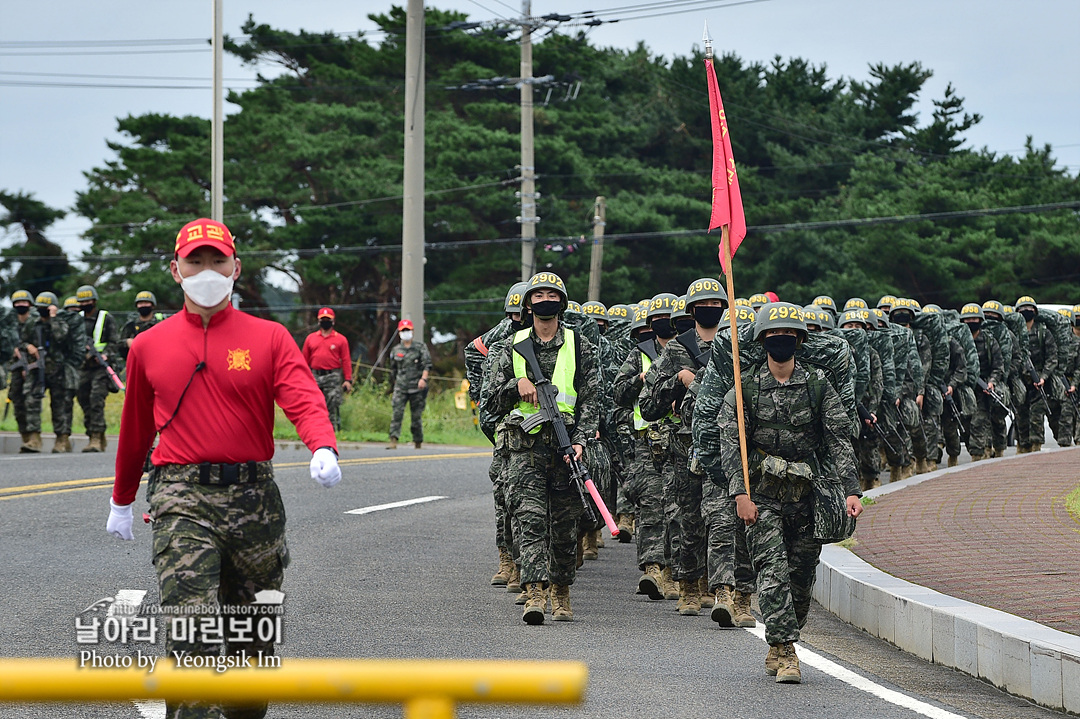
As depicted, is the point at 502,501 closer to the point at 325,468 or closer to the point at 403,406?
the point at 325,468

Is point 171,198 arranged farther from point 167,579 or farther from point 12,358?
point 167,579

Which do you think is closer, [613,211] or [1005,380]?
[1005,380]

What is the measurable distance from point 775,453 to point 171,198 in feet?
127

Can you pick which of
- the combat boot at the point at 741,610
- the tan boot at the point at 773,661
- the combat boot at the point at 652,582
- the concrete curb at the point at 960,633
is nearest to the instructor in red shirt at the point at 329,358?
the combat boot at the point at 652,582

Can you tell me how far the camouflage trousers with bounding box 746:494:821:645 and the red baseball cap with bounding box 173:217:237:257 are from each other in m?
3.47

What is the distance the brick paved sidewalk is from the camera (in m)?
8.38

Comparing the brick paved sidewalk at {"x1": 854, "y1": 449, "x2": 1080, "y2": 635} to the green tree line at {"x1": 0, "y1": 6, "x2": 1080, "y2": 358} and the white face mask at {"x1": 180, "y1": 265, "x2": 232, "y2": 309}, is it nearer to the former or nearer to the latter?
the white face mask at {"x1": 180, "y1": 265, "x2": 232, "y2": 309}

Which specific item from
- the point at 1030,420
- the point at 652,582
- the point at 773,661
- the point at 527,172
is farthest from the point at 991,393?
the point at 527,172

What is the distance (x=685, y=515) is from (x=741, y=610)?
92 cm

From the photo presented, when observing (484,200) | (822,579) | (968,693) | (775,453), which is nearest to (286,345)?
(775,453)

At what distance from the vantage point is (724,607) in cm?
890

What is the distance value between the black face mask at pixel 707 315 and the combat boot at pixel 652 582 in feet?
5.97

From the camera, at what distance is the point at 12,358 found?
20312 mm

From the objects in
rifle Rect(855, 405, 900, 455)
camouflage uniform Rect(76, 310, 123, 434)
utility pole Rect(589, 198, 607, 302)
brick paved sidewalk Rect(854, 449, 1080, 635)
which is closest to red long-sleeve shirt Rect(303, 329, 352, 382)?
camouflage uniform Rect(76, 310, 123, 434)
